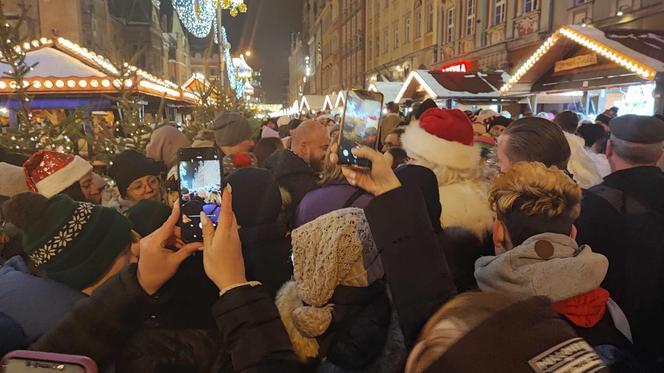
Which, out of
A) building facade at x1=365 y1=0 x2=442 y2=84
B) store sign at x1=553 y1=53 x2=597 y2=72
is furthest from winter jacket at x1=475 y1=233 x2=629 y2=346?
building facade at x1=365 y1=0 x2=442 y2=84

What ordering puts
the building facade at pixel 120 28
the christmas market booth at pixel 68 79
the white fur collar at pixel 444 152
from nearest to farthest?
the white fur collar at pixel 444 152, the christmas market booth at pixel 68 79, the building facade at pixel 120 28

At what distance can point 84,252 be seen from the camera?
1.87 metres

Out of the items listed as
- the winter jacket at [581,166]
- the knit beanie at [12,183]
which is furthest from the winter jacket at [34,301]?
the winter jacket at [581,166]

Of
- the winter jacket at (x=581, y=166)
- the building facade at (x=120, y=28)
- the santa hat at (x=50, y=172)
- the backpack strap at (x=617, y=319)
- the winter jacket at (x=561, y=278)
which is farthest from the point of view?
the building facade at (x=120, y=28)

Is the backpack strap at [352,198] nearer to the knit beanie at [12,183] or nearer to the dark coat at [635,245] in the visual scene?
the dark coat at [635,245]

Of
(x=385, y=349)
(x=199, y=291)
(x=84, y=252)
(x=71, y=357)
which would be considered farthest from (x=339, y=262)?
(x=84, y=252)

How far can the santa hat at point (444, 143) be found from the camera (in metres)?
2.75

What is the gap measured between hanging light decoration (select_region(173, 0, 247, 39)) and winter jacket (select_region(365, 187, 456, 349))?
14.8m

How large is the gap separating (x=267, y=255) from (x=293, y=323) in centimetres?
40

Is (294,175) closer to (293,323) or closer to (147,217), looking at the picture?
(147,217)

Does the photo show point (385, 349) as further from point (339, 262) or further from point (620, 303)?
point (620, 303)

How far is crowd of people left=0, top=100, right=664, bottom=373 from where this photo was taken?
1.33 metres

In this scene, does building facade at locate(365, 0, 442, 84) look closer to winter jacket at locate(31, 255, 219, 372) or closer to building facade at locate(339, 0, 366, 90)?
building facade at locate(339, 0, 366, 90)

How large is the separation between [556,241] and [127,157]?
3502 millimetres
